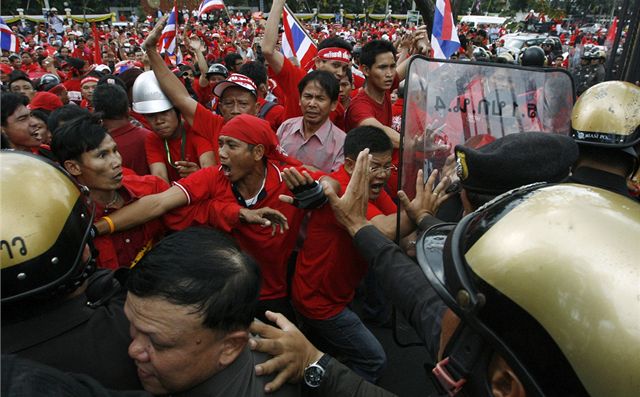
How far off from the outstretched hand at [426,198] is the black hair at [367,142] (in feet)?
1.42

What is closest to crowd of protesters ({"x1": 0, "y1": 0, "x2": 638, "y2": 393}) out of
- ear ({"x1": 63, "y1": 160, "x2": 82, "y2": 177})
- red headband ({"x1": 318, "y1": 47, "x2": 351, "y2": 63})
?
ear ({"x1": 63, "y1": 160, "x2": 82, "y2": 177})

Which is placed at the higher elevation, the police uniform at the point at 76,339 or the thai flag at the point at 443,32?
the thai flag at the point at 443,32

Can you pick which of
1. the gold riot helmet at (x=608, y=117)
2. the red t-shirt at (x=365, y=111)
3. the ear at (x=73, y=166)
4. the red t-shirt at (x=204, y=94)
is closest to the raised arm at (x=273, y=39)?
the red t-shirt at (x=365, y=111)

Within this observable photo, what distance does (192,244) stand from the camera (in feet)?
4.13

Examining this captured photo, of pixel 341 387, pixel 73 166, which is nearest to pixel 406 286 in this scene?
pixel 341 387

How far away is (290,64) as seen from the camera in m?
4.16

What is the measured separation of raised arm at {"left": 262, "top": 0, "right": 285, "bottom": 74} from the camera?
384 centimetres

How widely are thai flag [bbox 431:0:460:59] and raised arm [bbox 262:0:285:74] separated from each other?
132 centimetres

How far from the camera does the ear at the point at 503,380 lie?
954 millimetres

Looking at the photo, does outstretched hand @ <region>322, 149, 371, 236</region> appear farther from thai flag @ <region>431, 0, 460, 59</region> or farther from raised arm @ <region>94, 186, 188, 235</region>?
thai flag @ <region>431, 0, 460, 59</region>

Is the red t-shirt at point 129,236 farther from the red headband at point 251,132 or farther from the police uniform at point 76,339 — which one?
the police uniform at point 76,339

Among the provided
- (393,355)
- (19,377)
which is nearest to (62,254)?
(19,377)

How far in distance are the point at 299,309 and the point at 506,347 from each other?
69.1 inches

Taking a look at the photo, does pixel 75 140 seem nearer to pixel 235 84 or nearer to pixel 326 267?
pixel 326 267
